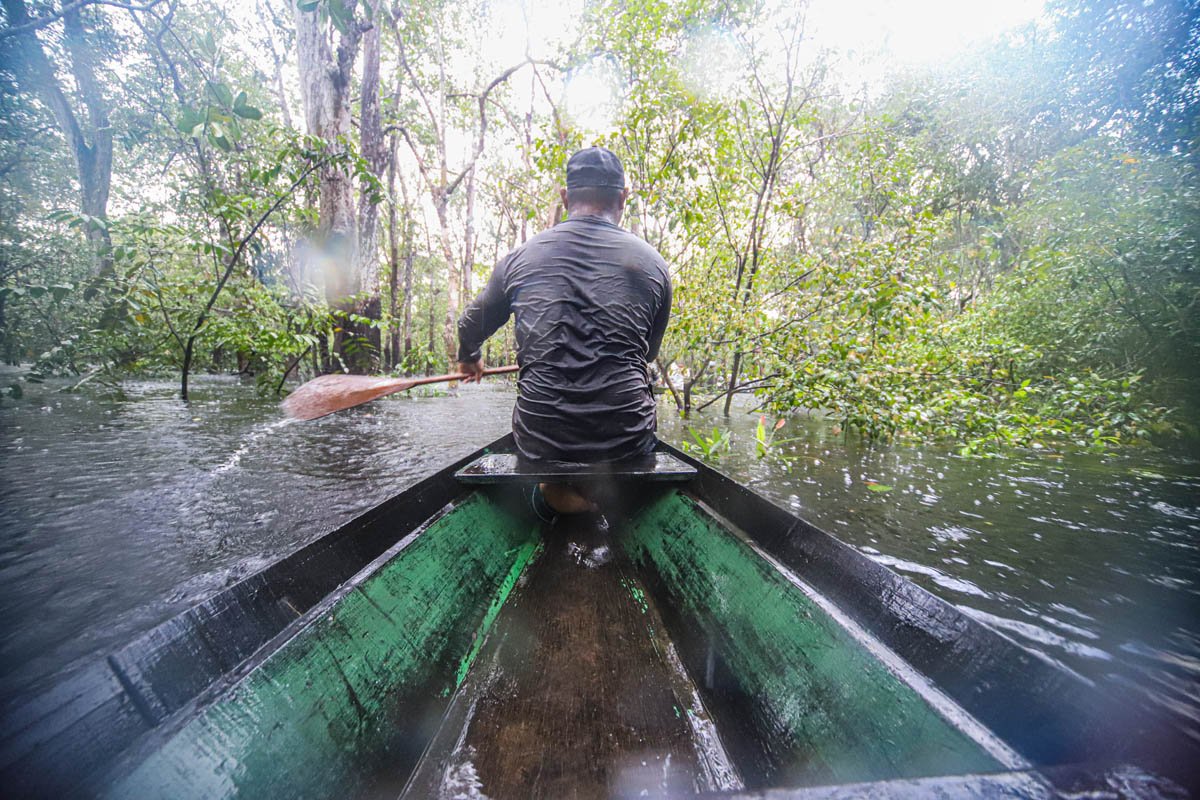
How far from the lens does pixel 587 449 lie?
1.89 m

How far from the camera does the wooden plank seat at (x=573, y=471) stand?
1695 millimetres

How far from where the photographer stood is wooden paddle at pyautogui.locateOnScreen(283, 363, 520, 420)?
10.0 ft

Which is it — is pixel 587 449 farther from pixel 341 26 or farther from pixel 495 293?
pixel 341 26

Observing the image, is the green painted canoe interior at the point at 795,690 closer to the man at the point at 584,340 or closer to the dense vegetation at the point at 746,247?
the man at the point at 584,340

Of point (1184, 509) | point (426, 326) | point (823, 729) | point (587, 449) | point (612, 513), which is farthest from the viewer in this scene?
point (426, 326)

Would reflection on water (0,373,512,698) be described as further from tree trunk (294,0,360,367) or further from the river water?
tree trunk (294,0,360,367)

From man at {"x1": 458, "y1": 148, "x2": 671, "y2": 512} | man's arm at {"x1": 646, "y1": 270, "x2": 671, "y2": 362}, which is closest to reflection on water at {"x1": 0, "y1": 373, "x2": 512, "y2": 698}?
man at {"x1": 458, "y1": 148, "x2": 671, "y2": 512}

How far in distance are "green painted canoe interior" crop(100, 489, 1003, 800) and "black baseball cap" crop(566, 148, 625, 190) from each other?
1.73 meters

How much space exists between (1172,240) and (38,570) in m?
8.46

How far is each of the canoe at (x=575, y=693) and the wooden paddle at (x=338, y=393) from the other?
192cm

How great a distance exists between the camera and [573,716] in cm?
102

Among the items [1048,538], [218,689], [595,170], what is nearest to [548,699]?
[218,689]

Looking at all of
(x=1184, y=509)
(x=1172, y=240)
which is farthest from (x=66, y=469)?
(x=1172, y=240)

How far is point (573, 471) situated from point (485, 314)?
1158 millimetres
